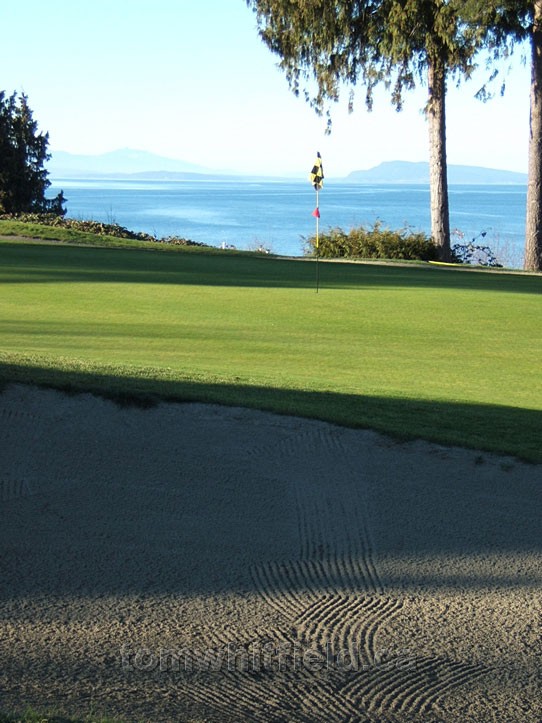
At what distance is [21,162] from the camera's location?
4569 cm

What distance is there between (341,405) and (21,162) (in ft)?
134

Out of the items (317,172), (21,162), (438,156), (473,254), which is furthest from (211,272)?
(21,162)

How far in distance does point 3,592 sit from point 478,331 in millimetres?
9646

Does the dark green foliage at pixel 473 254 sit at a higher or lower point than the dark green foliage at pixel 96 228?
lower

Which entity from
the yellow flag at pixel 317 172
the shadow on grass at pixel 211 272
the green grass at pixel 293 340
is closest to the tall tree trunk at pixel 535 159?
the shadow on grass at pixel 211 272

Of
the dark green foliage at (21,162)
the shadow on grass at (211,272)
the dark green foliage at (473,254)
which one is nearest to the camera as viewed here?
the shadow on grass at (211,272)

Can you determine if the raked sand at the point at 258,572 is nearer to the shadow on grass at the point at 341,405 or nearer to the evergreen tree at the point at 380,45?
the shadow on grass at the point at 341,405

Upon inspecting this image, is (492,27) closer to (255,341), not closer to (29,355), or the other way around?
(255,341)

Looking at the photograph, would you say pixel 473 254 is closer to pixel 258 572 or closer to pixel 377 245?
pixel 377 245

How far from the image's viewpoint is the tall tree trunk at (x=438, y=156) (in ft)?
102

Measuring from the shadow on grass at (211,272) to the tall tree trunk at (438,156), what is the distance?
8131mm

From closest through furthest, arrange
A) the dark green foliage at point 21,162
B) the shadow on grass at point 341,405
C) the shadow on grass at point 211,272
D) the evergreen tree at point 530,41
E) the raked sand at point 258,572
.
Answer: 1. the raked sand at point 258,572
2. the shadow on grass at point 341,405
3. the shadow on grass at point 211,272
4. the evergreen tree at point 530,41
5. the dark green foliage at point 21,162

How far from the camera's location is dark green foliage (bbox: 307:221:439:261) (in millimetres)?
30062

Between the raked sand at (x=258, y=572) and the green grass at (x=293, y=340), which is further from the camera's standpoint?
the green grass at (x=293, y=340)
